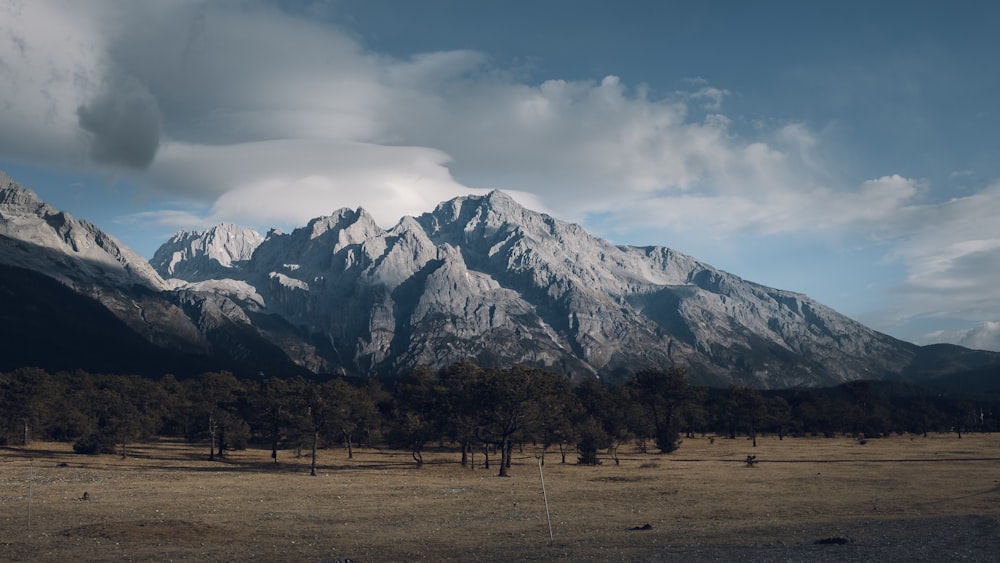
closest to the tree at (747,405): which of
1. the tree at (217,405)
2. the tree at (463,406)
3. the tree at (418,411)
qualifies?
the tree at (463,406)

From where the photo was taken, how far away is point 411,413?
11200 centimetres

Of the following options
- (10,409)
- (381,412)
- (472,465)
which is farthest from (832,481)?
(10,409)

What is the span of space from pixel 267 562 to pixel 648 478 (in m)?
52.4

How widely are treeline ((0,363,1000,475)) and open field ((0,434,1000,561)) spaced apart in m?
9.69

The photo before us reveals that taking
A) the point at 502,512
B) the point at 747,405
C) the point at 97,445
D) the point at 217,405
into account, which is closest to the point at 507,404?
the point at 502,512

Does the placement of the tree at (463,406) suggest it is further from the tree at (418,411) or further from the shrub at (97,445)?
the shrub at (97,445)

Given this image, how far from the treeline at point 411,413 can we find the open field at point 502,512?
9.69m

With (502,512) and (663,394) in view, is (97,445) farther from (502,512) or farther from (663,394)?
(663,394)

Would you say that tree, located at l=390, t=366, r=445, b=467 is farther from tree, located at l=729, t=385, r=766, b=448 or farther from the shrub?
tree, located at l=729, t=385, r=766, b=448

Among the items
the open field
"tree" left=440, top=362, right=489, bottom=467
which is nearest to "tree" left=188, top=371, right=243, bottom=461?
the open field

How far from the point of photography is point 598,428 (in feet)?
347

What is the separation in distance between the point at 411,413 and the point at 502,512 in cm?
6322

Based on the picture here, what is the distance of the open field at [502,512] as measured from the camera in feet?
A: 113

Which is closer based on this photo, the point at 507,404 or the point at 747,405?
the point at 507,404
